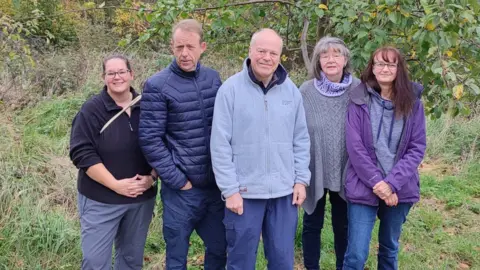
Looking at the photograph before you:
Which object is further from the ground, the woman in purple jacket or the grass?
the woman in purple jacket

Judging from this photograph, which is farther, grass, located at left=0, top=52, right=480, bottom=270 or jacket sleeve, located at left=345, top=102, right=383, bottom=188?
grass, located at left=0, top=52, right=480, bottom=270

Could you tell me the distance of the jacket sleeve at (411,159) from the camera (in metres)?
2.77

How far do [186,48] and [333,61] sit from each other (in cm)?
97

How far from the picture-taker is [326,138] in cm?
298

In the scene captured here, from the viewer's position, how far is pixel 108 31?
11844mm

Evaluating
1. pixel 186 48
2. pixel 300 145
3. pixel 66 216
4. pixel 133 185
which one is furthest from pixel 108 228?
pixel 66 216

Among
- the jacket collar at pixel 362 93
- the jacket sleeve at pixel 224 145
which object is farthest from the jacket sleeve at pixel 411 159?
the jacket sleeve at pixel 224 145

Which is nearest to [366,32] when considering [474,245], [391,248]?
[391,248]

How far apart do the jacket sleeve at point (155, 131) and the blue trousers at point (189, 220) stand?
20 cm

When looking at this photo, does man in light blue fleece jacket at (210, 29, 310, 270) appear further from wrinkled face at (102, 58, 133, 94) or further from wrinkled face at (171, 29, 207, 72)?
wrinkled face at (102, 58, 133, 94)

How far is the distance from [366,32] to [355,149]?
0.86 metres

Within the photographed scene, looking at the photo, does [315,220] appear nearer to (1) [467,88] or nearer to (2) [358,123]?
(2) [358,123]

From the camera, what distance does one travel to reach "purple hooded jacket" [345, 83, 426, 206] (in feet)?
9.15

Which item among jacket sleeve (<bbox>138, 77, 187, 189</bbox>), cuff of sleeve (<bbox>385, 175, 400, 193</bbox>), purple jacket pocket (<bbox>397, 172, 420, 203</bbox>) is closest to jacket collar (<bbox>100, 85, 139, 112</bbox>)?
jacket sleeve (<bbox>138, 77, 187, 189</bbox>)
